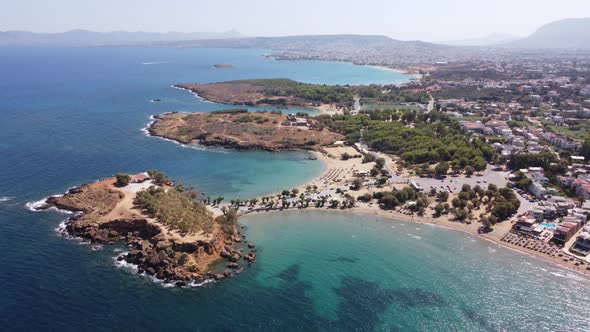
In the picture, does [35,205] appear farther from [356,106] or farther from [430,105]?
[430,105]

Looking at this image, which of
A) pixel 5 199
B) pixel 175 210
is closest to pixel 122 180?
pixel 175 210

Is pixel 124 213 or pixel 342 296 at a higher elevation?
pixel 124 213

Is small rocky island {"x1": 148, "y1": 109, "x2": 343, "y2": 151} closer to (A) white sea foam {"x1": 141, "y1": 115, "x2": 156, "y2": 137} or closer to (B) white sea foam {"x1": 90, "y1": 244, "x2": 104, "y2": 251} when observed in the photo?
(A) white sea foam {"x1": 141, "y1": 115, "x2": 156, "y2": 137}

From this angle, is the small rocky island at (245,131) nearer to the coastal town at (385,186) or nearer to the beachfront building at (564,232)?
the coastal town at (385,186)

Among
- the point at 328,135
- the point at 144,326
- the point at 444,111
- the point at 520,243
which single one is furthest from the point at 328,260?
the point at 444,111

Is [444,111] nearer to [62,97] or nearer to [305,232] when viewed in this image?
[305,232]

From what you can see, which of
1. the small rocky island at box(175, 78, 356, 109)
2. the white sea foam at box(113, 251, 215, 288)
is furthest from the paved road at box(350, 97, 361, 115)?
the white sea foam at box(113, 251, 215, 288)

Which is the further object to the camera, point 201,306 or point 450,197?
point 450,197

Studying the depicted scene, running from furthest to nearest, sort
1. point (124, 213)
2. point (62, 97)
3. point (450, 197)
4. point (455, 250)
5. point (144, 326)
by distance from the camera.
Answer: point (62, 97) → point (450, 197) → point (124, 213) → point (455, 250) → point (144, 326)
